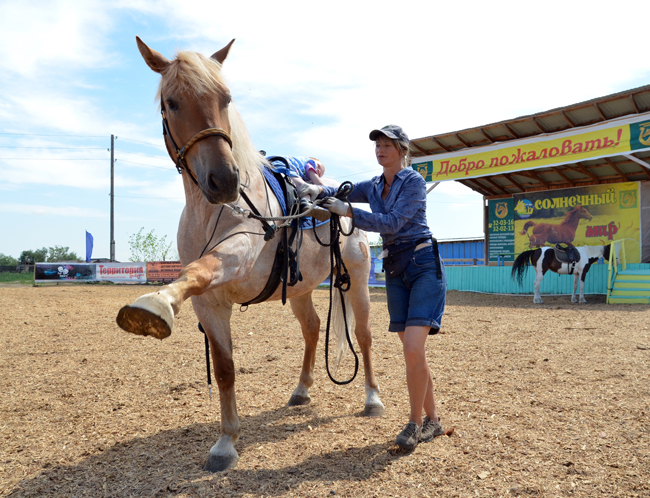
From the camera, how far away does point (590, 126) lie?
12797mm

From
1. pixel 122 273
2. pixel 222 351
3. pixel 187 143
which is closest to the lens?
pixel 187 143

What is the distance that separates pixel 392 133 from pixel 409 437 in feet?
6.21

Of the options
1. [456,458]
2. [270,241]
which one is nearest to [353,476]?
[456,458]

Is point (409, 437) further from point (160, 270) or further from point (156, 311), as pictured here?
point (160, 270)

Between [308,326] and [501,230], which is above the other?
[501,230]

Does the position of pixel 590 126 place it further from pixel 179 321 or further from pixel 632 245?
pixel 179 321

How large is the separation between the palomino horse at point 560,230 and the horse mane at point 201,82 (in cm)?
1666

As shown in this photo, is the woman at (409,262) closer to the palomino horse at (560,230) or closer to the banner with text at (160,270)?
the palomino horse at (560,230)

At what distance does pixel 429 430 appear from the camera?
2928 millimetres

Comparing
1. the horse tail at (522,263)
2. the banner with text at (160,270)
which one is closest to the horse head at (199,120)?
the horse tail at (522,263)

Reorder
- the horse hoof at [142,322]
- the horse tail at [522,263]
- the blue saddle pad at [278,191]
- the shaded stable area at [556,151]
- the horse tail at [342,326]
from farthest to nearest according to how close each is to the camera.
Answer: the horse tail at [522,263], the shaded stable area at [556,151], the horse tail at [342,326], the blue saddle pad at [278,191], the horse hoof at [142,322]

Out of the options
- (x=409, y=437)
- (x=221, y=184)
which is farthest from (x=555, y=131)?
(x=221, y=184)

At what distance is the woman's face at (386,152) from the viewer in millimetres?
2967

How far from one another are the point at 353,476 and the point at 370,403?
1.13 meters
